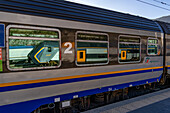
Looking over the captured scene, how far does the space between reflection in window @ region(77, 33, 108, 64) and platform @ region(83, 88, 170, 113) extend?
1681 mm

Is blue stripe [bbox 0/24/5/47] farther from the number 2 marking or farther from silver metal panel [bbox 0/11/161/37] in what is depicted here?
the number 2 marking

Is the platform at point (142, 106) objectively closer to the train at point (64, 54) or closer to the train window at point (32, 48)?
the train at point (64, 54)

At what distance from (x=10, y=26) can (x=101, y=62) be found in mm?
2968

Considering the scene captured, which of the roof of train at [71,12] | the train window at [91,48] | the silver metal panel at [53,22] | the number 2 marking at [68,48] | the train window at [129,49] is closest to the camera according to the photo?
the silver metal panel at [53,22]

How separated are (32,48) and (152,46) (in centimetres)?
553

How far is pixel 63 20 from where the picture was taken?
4051mm

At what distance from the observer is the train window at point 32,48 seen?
10.9ft

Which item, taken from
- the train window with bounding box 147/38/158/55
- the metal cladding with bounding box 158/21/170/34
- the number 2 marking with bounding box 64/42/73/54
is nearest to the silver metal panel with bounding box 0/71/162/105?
the number 2 marking with bounding box 64/42/73/54

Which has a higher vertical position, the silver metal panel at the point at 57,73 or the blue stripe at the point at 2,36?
the blue stripe at the point at 2,36

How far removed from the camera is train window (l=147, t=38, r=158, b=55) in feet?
21.5

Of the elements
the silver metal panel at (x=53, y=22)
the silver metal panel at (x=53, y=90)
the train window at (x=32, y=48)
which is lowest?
the silver metal panel at (x=53, y=90)

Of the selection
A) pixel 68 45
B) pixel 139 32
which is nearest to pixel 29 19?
pixel 68 45

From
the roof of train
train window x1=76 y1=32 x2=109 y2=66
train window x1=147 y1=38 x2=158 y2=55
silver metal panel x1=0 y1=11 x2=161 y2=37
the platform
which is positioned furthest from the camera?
train window x1=147 y1=38 x2=158 y2=55

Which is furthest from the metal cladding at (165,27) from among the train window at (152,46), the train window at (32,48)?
the train window at (32,48)
